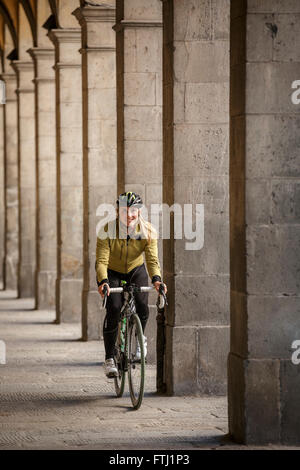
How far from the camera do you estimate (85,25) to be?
53.5ft

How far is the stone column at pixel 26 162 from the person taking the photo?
24.9 meters

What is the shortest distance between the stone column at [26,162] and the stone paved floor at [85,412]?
978cm

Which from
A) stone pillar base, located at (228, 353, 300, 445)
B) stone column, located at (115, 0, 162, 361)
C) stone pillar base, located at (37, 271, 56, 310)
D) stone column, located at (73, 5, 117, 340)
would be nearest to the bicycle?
stone pillar base, located at (228, 353, 300, 445)

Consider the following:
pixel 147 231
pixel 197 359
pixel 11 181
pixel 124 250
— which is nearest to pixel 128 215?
pixel 147 231

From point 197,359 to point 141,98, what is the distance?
11.5 feet

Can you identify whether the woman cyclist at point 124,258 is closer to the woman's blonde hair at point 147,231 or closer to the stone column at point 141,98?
the woman's blonde hair at point 147,231

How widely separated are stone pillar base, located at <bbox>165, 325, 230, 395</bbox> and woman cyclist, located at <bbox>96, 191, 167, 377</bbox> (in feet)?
1.88

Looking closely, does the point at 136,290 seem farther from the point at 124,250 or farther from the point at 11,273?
the point at 11,273

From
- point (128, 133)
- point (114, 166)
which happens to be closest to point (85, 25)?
point (114, 166)

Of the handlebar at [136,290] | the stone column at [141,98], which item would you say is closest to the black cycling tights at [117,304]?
the handlebar at [136,290]

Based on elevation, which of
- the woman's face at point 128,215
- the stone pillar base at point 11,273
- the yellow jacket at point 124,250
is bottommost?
the stone pillar base at point 11,273

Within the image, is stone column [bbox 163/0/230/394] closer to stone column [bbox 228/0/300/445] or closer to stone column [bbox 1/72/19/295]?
stone column [bbox 228/0/300/445]

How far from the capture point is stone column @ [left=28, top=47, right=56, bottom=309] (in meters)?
22.0

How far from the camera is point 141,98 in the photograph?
44.5 ft
